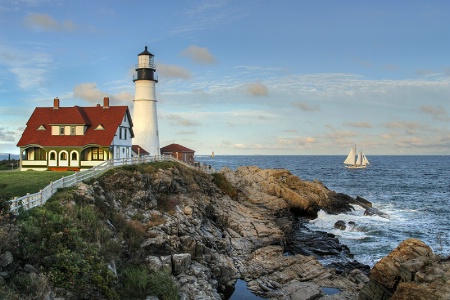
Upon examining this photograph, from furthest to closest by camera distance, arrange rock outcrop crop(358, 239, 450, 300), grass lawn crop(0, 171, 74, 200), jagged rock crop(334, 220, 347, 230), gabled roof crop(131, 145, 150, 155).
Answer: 1. gabled roof crop(131, 145, 150, 155)
2. jagged rock crop(334, 220, 347, 230)
3. grass lawn crop(0, 171, 74, 200)
4. rock outcrop crop(358, 239, 450, 300)

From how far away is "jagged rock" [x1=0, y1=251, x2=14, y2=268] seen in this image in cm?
1258

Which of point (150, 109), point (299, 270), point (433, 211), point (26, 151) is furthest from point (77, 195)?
point (433, 211)

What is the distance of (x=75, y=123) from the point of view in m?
39.0

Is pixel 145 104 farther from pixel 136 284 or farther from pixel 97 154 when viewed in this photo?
pixel 136 284

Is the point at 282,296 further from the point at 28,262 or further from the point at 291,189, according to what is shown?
the point at 291,189

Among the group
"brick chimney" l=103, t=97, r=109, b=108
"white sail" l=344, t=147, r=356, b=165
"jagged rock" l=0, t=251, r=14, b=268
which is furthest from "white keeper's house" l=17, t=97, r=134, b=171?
"white sail" l=344, t=147, r=356, b=165

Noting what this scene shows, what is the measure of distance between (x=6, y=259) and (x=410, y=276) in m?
15.5

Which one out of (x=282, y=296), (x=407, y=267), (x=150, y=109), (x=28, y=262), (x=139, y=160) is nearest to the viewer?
(x=28, y=262)

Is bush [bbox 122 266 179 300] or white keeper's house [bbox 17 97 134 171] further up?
white keeper's house [bbox 17 97 134 171]

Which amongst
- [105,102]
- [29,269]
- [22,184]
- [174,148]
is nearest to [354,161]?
[174,148]

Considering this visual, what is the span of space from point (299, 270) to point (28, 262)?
15503 mm

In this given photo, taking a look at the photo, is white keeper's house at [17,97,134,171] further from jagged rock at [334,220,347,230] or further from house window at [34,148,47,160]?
jagged rock at [334,220,347,230]

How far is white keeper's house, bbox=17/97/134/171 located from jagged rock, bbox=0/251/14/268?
82.8 ft

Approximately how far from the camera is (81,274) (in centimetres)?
1427
